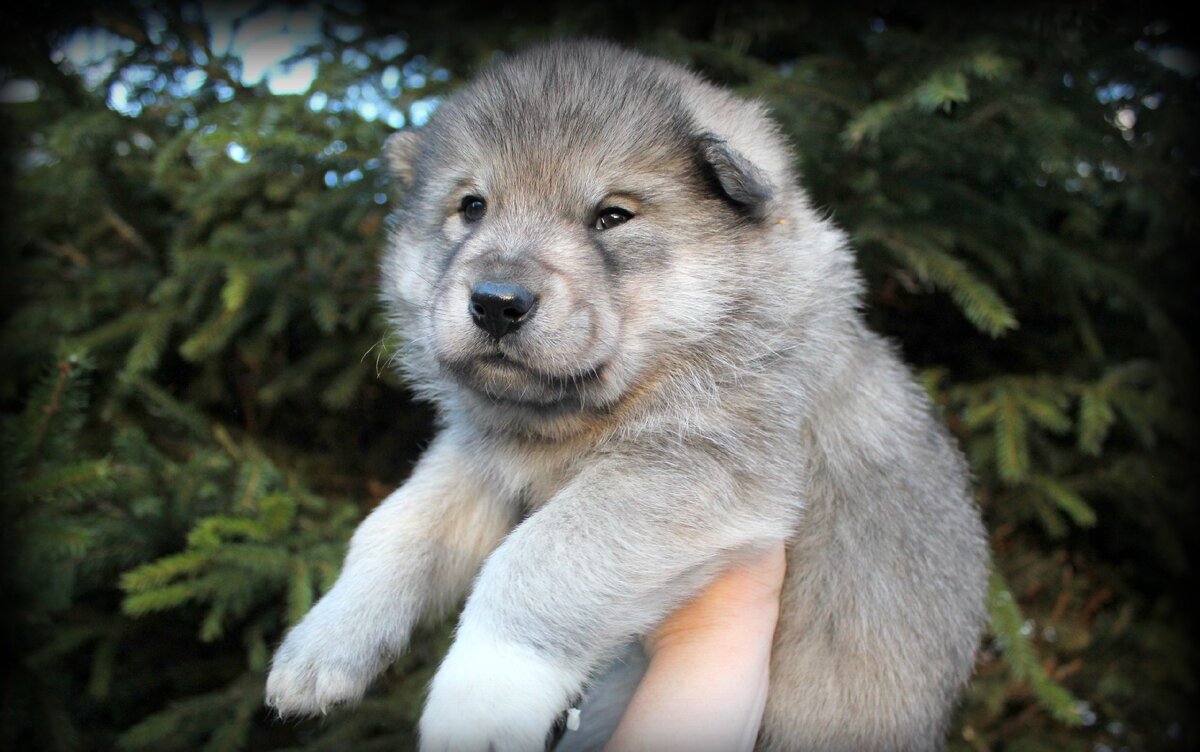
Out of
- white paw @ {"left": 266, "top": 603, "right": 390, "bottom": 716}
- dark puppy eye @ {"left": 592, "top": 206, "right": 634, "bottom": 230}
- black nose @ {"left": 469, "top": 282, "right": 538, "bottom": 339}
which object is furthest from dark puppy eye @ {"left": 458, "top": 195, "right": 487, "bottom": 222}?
white paw @ {"left": 266, "top": 603, "right": 390, "bottom": 716}

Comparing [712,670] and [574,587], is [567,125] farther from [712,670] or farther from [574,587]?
[712,670]

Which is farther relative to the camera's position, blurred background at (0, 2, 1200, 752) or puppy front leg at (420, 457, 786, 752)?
blurred background at (0, 2, 1200, 752)

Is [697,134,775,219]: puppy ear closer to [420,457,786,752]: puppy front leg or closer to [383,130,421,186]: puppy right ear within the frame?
[420,457,786,752]: puppy front leg

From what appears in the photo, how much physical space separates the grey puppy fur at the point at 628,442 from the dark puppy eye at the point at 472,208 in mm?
11

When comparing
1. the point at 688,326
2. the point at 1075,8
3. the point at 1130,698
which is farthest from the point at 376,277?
the point at 1130,698

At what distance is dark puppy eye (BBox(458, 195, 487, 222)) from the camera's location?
2.33 meters

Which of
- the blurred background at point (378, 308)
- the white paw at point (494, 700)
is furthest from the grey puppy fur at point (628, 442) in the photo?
the blurred background at point (378, 308)

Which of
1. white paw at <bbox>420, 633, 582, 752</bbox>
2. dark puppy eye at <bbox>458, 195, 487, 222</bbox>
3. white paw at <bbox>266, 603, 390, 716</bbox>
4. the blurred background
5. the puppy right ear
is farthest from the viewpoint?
the blurred background

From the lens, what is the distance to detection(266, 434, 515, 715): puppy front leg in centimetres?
210

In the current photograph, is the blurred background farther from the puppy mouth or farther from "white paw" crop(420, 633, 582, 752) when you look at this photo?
"white paw" crop(420, 633, 582, 752)

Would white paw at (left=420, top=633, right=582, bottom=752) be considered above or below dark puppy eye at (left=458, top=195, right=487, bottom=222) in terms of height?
below

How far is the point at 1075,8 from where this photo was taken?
3.00 m

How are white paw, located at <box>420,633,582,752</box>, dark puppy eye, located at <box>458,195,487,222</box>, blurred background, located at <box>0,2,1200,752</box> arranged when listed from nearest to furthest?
white paw, located at <box>420,633,582,752</box> < dark puppy eye, located at <box>458,195,487,222</box> < blurred background, located at <box>0,2,1200,752</box>

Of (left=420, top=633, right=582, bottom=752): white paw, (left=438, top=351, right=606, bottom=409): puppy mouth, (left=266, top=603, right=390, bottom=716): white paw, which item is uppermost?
(left=438, top=351, right=606, bottom=409): puppy mouth
